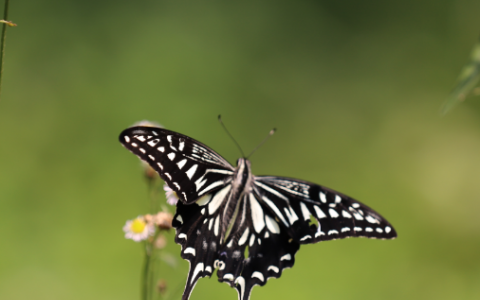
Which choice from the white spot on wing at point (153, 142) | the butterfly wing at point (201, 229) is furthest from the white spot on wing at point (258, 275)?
the white spot on wing at point (153, 142)

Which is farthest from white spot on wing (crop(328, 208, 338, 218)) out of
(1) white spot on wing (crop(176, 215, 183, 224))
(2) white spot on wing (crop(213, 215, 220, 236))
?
(1) white spot on wing (crop(176, 215, 183, 224))

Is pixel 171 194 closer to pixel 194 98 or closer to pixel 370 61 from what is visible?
pixel 194 98

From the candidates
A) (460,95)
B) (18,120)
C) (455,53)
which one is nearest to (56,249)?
(18,120)

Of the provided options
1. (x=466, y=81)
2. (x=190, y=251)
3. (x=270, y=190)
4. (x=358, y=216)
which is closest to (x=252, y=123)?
(x=270, y=190)

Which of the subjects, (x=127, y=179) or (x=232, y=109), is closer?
(x=127, y=179)

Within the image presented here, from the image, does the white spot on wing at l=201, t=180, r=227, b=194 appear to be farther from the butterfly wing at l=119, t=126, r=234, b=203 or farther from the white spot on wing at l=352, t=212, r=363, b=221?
the white spot on wing at l=352, t=212, r=363, b=221

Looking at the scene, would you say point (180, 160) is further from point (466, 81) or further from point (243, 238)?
point (466, 81)
